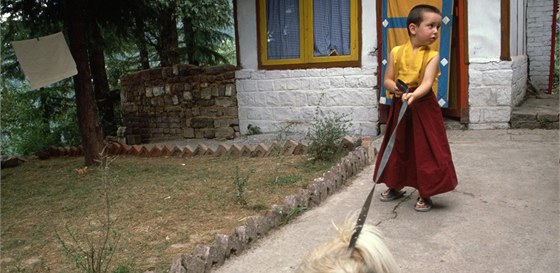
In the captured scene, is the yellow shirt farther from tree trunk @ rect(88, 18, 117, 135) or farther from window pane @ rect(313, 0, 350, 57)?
tree trunk @ rect(88, 18, 117, 135)

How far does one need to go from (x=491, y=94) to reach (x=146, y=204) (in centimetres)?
530

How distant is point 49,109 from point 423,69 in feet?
43.9

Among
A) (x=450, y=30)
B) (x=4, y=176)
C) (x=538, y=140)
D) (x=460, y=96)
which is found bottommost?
(x=4, y=176)

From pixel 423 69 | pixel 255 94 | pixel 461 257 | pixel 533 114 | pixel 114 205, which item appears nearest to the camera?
pixel 461 257

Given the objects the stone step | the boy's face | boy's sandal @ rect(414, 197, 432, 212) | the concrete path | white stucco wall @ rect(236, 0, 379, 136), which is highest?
the boy's face

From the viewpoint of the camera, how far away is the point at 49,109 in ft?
47.2

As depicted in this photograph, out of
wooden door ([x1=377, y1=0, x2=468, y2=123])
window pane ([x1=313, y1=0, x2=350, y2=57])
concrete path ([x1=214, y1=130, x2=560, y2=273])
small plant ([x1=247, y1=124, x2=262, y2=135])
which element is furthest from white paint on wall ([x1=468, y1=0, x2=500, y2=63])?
small plant ([x1=247, y1=124, x2=262, y2=135])

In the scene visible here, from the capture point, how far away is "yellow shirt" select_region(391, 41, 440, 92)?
3816 mm

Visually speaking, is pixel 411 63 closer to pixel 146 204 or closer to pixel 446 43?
pixel 146 204

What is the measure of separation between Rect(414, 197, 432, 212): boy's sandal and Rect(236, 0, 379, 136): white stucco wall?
13.7 ft

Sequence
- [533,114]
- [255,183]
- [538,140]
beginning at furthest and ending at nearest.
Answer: [533,114] < [538,140] < [255,183]

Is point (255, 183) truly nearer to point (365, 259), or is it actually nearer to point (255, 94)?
point (255, 94)

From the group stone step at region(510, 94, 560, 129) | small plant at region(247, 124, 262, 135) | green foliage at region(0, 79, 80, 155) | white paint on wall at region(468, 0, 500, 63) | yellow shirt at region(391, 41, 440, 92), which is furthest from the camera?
green foliage at region(0, 79, 80, 155)

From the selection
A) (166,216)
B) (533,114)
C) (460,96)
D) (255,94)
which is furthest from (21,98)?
(533,114)
